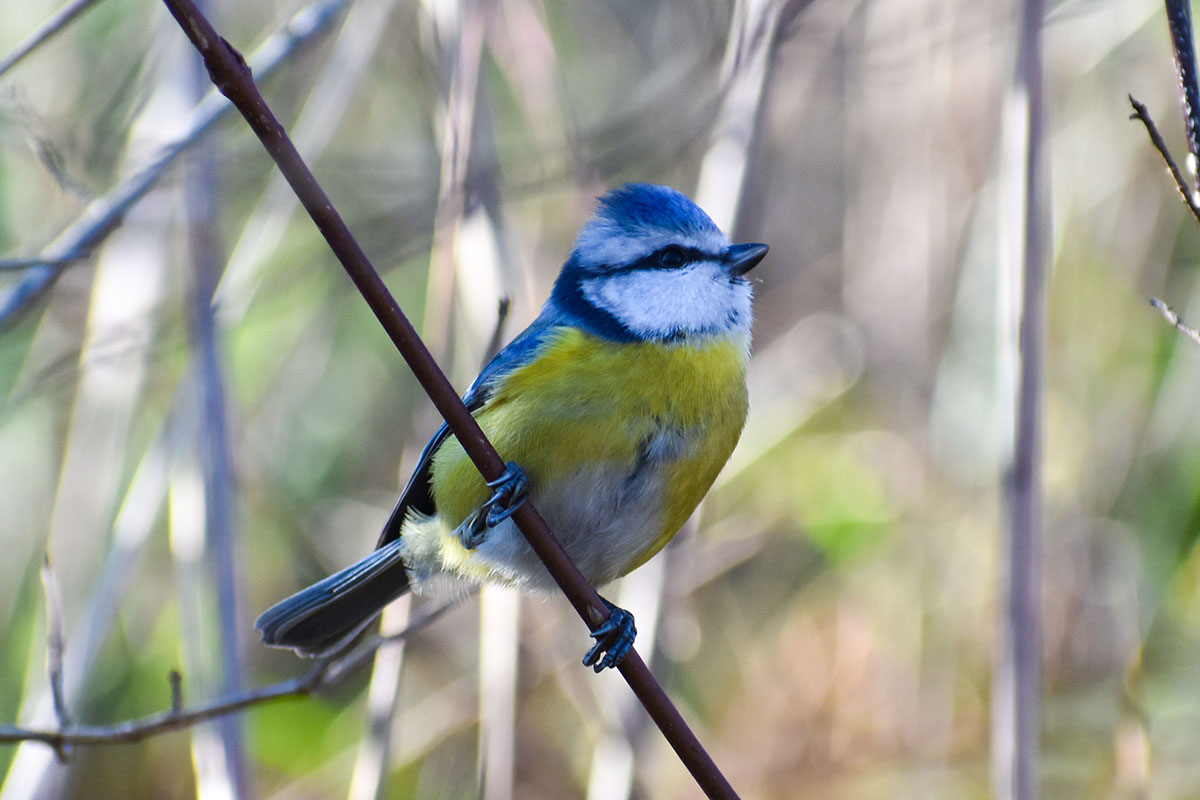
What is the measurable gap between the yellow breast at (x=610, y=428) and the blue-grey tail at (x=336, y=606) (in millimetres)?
307

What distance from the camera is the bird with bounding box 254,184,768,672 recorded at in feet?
5.74

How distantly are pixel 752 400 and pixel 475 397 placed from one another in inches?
67.8

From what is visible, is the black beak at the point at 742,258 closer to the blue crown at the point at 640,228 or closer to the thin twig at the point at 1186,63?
the blue crown at the point at 640,228

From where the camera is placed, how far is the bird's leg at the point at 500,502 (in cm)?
161

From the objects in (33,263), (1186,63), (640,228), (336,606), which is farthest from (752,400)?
(1186,63)

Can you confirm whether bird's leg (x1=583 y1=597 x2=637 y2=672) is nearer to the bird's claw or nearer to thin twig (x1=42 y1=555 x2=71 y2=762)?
the bird's claw

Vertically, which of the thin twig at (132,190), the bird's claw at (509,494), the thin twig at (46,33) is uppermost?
the thin twig at (46,33)

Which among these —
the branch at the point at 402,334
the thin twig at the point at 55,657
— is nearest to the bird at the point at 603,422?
the branch at the point at 402,334

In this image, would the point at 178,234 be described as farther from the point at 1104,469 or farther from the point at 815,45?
the point at 1104,469

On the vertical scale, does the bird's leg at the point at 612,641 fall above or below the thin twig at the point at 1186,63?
below

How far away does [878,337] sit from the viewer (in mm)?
3441

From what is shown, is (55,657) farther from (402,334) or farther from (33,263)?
(402,334)

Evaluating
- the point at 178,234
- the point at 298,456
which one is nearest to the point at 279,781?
the point at 298,456

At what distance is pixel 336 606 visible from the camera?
2141mm
